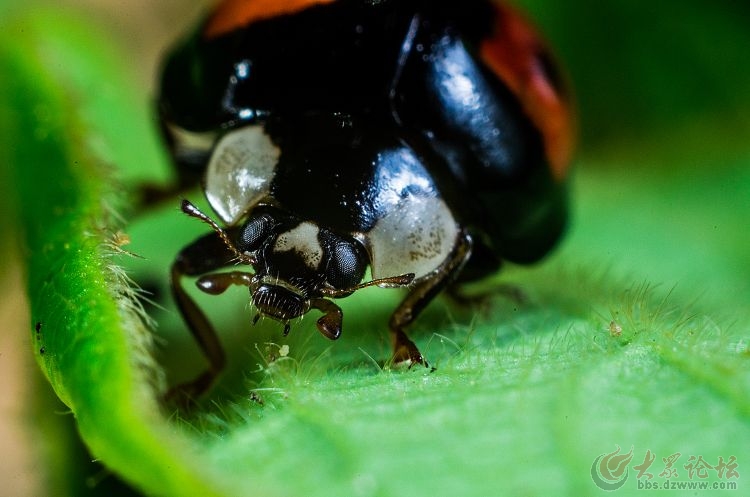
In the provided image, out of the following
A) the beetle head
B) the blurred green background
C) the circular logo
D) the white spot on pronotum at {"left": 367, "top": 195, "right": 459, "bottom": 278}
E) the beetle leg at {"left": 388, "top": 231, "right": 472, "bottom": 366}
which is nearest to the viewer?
the circular logo

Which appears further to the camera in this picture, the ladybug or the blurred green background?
the blurred green background

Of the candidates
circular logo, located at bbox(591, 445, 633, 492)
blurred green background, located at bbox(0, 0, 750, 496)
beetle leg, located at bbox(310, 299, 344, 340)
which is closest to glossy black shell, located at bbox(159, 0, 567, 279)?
beetle leg, located at bbox(310, 299, 344, 340)

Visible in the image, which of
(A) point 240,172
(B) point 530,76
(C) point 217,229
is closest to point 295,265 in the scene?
(C) point 217,229

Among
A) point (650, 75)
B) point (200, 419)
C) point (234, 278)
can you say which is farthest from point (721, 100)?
point (200, 419)

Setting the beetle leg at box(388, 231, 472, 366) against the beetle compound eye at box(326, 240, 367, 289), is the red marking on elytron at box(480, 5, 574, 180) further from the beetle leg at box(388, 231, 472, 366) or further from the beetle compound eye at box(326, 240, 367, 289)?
the beetle compound eye at box(326, 240, 367, 289)

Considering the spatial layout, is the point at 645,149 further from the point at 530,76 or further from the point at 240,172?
the point at 240,172

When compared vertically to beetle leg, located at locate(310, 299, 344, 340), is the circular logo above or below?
below
